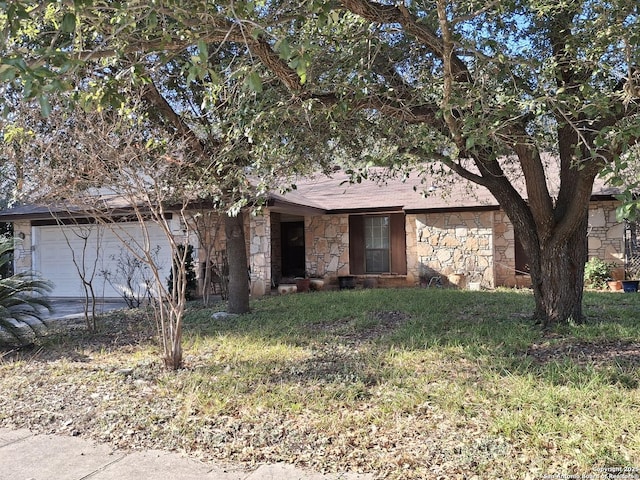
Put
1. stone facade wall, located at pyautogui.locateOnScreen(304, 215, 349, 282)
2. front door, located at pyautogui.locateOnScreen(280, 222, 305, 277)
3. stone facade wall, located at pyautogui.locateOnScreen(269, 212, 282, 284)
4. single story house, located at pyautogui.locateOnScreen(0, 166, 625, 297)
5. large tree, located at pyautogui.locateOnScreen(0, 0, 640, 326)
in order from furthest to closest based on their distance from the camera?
front door, located at pyautogui.locateOnScreen(280, 222, 305, 277)
stone facade wall, located at pyautogui.locateOnScreen(269, 212, 282, 284)
stone facade wall, located at pyautogui.locateOnScreen(304, 215, 349, 282)
single story house, located at pyautogui.locateOnScreen(0, 166, 625, 297)
large tree, located at pyautogui.locateOnScreen(0, 0, 640, 326)

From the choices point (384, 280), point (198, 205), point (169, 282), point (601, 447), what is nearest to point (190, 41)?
point (601, 447)

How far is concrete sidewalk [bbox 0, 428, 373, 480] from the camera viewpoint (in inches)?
133

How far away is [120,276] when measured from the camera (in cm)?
1444

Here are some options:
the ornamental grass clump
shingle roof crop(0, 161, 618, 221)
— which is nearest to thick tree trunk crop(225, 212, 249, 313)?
shingle roof crop(0, 161, 618, 221)

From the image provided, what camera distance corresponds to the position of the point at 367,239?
15.1 meters

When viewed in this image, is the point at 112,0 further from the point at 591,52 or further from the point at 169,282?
the point at 169,282

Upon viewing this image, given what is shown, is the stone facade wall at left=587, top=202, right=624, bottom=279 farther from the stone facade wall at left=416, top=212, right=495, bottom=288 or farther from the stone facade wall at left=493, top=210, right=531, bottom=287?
the stone facade wall at left=416, top=212, right=495, bottom=288

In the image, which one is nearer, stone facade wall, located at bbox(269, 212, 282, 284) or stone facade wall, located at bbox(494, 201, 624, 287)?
stone facade wall, located at bbox(494, 201, 624, 287)

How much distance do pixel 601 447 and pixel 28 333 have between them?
312 inches

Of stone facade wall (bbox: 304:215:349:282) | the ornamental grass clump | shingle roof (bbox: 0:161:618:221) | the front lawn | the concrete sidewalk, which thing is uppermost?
shingle roof (bbox: 0:161:618:221)

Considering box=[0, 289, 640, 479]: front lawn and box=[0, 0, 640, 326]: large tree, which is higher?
box=[0, 0, 640, 326]: large tree

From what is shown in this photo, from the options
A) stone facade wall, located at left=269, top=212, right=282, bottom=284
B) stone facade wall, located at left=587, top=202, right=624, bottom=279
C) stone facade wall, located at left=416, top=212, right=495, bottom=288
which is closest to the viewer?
stone facade wall, located at left=587, top=202, right=624, bottom=279

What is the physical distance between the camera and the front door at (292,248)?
17.0m

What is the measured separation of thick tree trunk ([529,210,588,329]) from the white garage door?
33.8 feet
